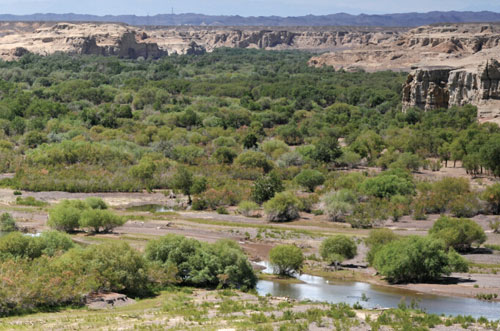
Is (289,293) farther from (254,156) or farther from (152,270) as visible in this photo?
(254,156)

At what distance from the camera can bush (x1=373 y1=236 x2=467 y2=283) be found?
4188 cm

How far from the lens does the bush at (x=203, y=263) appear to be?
4122cm

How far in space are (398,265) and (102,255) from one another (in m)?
15.7

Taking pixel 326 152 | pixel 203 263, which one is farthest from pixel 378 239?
pixel 326 152

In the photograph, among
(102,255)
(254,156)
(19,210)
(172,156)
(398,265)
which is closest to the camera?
(102,255)

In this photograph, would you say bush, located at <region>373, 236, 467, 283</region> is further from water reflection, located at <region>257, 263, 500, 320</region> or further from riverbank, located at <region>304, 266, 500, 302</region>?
water reflection, located at <region>257, 263, 500, 320</region>

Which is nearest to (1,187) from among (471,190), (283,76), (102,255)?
(102,255)

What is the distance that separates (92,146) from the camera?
78.0 meters

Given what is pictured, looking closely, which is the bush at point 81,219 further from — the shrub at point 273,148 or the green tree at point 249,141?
the green tree at point 249,141

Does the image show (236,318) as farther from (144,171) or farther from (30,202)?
(144,171)

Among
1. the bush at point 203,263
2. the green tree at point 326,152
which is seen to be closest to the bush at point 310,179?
the green tree at point 326,152

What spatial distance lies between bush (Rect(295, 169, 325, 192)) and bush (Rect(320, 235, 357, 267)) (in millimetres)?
20671

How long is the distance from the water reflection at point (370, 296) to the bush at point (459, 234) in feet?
25.6

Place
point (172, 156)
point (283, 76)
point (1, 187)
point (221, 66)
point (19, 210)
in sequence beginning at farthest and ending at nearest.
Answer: point (221, 66) → point (283, 76) → point (172, 156) → point (1, 187) → point (19, 210)
